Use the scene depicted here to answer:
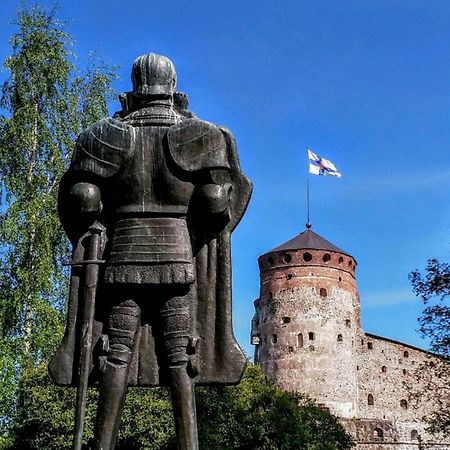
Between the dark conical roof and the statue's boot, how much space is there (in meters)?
58.1

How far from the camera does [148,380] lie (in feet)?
18.7

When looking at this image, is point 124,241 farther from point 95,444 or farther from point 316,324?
point 316,324

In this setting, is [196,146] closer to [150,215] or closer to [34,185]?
[150,215]

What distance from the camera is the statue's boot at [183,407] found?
17.9ft

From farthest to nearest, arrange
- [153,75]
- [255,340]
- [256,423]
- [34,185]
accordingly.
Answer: [255,340]
[256,423]
[34,185]
[153,75]

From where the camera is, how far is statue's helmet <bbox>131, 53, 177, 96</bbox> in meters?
5.99

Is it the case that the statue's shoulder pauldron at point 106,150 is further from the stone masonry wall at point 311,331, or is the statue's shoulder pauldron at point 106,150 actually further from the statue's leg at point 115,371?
the stone masonry wall at point 311,331

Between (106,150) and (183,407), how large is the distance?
1.85m

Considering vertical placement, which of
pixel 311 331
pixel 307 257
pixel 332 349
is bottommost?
pixel 332 349

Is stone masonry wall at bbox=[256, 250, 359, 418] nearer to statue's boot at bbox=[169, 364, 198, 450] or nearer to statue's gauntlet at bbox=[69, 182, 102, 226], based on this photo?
statue's boot at bbox=[169, 364, 198, 450]

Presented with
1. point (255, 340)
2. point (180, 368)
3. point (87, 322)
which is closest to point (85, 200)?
point (87, 322)

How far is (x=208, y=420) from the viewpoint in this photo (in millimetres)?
35281

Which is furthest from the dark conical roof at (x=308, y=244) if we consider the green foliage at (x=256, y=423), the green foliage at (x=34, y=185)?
the green foliage at (x=34, y=185)

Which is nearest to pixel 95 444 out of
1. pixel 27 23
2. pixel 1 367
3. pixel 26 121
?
pixel 1 367
